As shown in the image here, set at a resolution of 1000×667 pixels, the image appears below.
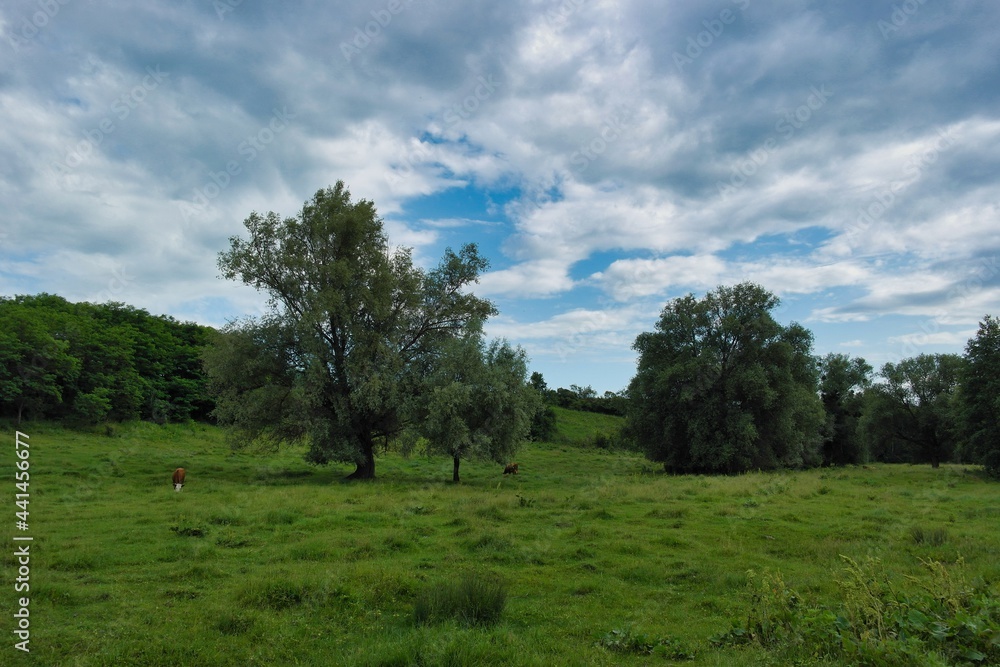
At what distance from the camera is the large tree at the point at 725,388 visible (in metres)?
38.3

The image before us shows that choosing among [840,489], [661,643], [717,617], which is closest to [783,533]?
[717,617]

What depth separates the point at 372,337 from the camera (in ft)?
91.3

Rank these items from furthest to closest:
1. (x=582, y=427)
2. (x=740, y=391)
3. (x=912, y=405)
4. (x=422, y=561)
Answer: (x=582, y=427)
(x=912, y=405)
(x=740, y=391)
(x=422, y=561)

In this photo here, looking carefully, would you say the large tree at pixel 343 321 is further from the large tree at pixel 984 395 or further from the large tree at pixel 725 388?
the large tree at pixel 984 395

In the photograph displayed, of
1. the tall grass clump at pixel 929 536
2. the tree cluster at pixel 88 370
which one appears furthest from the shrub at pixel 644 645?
the tree cluster at pixel 88 370

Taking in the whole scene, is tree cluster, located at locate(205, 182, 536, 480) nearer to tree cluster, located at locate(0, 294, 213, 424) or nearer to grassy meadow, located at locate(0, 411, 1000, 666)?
grassy meadow, located at locate(0, 411, 1000, 666)

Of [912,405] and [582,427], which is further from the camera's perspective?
[582,427]

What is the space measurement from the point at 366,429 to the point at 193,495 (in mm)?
10021

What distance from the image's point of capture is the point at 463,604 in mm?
7906

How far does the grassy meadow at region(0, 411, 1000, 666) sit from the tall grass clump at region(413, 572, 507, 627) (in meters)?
0.26

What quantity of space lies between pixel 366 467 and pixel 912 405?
56461 mm

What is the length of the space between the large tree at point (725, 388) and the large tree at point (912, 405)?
53.3 feet

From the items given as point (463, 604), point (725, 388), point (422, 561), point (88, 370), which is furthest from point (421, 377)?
point (88, 370)

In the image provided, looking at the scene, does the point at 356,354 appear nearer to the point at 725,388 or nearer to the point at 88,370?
the point at 725,388
